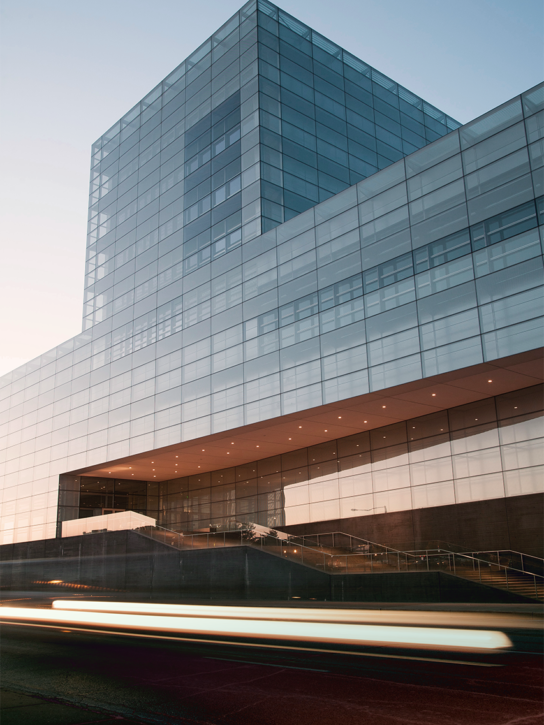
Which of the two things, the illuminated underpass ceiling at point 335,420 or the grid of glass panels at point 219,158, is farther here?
the grid of glass panels at point 219,158

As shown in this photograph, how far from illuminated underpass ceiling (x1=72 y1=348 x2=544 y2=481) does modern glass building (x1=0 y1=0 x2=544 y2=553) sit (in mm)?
193

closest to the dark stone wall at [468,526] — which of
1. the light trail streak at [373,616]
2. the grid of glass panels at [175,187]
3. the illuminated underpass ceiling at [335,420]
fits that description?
the illuminated underpass ceiling at [335,420]

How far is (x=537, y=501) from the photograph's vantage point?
2733 centimetres

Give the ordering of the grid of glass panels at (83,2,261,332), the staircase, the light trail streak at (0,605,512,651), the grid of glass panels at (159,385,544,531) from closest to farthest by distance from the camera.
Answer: the light trail streak at (0,605,512,651)
the staircase
the grid of glass panels at (159,385,544,531)
the grid of glass panels at (83,2,261,332)

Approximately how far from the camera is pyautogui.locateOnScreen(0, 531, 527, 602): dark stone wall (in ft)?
82.1

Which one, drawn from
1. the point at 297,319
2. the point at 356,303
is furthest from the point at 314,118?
the point at 356,303

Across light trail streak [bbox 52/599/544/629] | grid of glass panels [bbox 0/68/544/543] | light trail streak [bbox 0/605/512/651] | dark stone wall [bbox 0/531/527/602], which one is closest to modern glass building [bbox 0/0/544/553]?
grid of glass panels [bbox 0/68/544/543]

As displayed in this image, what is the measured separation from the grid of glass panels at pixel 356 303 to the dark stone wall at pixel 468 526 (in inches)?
297

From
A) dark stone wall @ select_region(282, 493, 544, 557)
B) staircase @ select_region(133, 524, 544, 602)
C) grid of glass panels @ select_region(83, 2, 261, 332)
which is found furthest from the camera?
grid of glass panels @ select_region(83, 2, 261, 332)

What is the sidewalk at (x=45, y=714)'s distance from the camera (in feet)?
22.2

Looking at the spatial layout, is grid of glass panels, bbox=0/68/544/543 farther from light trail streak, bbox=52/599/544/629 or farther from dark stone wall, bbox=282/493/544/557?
light trail streak, bbox=52/599/544/629

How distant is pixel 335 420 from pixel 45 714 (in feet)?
90.2

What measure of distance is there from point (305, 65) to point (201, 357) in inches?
867

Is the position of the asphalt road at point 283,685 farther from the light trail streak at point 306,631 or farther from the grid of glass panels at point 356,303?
the grid of glass panels at point 356,303
